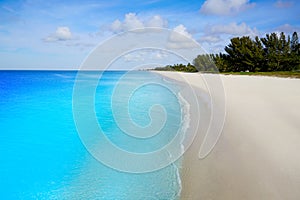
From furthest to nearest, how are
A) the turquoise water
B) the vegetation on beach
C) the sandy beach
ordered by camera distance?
the vegetation on beach → the turquoise water → the sandy beach

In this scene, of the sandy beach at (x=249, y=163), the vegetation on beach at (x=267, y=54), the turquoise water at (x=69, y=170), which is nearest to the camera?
the sandy beach at (x=249, y=163)

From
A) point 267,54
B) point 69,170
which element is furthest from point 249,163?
point 267,54

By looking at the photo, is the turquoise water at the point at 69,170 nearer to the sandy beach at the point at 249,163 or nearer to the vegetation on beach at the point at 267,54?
the sandy beach at the point at 249,163

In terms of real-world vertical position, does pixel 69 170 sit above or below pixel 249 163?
below

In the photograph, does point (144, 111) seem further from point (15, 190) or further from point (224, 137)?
point (15, 190)

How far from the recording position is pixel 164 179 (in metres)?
3.90

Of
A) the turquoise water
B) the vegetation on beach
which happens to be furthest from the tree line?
the turquoise water

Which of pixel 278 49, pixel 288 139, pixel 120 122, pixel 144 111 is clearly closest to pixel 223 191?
pixel 288 139

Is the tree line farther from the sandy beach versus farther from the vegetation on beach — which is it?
the sandy beach

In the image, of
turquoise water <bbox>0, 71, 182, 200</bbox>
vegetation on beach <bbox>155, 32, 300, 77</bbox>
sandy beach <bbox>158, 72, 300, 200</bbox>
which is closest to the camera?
sandy beach <bbox>158, 72, 300, 200</bbox>

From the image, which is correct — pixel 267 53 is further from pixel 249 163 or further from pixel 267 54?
pixel 249 163

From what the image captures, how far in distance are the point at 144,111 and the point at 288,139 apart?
7.26 meters

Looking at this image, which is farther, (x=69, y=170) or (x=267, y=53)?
(x=267, y=53)

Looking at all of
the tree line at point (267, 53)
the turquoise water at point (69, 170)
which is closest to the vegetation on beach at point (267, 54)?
the tree line at point (267, 53)
